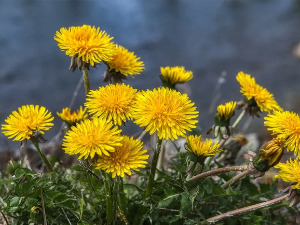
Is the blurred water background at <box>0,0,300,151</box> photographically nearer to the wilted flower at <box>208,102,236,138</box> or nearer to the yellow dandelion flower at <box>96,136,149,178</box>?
the wilted flower at <box>208,102,236,138</box>

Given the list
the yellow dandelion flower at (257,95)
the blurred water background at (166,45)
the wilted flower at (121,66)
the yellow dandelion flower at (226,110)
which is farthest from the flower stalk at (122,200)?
the blurred water background at (166,45)

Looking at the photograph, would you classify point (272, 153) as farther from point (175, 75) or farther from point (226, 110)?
point (175, 75)

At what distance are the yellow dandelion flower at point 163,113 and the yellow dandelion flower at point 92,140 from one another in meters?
0.11

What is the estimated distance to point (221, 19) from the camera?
6840 millimetres

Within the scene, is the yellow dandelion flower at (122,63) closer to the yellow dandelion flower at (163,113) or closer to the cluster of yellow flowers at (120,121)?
the cluster of yellow flowers at (120,121)

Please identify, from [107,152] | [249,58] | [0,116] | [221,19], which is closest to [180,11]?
[221,19]

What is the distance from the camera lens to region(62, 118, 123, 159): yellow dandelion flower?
1486 millimetres

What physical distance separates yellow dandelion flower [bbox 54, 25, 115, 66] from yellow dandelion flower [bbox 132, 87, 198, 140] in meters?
0.26

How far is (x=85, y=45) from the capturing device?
1.74 m

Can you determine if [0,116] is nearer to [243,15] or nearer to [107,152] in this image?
[107,152]

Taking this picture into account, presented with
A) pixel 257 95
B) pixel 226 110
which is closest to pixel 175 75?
pixel 226 110

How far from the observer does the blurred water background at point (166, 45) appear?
4.90 m

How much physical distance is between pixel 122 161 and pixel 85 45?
20.3 inches

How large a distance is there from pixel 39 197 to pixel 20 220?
0.51ft
